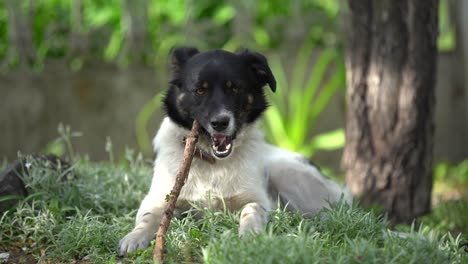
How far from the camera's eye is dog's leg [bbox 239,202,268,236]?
3707 mm

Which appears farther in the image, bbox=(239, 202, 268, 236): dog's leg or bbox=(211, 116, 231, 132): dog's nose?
bbox=(211, 116, 231, 132): dog's nose

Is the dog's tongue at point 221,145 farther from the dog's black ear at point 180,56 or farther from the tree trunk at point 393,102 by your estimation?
the tree trunk at point 393,102

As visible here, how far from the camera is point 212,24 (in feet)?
27.6

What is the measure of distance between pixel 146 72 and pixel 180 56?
3.88 m

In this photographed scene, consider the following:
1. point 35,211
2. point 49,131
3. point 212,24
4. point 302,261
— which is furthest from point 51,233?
point 212,24

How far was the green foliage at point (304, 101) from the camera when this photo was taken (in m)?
8.02

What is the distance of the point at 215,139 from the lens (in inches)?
161

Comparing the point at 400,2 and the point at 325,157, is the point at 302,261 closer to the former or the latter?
the point at 400,2

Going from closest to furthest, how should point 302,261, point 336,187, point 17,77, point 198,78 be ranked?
1. point 302,261
2. point 198,78
3. point 336,187
4. point 17,77

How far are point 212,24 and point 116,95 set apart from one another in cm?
138

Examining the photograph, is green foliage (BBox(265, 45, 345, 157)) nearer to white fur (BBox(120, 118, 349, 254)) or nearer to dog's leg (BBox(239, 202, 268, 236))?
white fur (BBox(120, 118, 349, 254))

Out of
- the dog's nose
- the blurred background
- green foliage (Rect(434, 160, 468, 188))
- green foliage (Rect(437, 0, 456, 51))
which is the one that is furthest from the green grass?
green foliage (Rect(437, 0, 456, 51))

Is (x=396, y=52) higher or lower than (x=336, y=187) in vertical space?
higher

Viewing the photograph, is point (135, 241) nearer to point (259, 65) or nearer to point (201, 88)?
point (201, 88)
